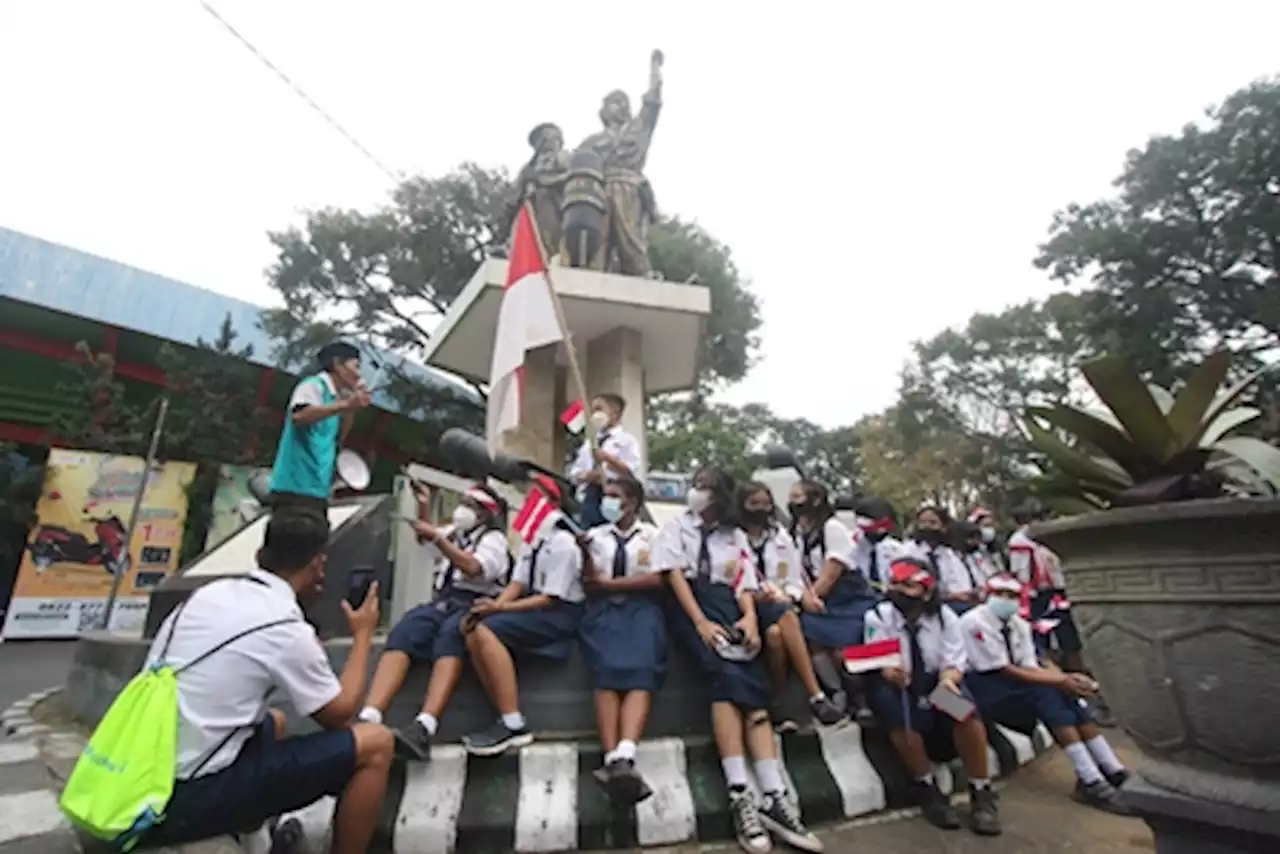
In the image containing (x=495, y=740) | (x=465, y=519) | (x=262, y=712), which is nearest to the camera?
(x=262, y=712)

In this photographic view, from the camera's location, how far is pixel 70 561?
39.4 ft

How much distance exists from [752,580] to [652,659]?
2.47 feet

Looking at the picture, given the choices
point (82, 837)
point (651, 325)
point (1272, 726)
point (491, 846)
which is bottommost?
point (491, 846)

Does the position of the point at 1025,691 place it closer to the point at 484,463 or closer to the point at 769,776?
the point at 769,776

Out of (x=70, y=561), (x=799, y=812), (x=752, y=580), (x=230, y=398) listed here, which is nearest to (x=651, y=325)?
(x=752, y=580)

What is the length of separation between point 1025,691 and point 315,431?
3.92m

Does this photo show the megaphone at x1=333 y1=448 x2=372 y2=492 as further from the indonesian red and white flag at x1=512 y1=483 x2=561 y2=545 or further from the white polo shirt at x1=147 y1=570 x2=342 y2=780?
the white polo shirt at x1=147 y1=570 x2=342 y2=780

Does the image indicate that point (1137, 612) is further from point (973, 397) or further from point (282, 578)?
point (973, 397)

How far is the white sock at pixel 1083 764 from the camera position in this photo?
11.2ft

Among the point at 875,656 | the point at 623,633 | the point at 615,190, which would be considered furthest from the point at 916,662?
the point at 615,190

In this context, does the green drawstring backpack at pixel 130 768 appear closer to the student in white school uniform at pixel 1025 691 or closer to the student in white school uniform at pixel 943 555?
the student in white school uniform at pixel 1025 691

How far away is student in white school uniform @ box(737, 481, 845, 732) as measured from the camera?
3.40m

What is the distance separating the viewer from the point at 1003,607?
3.67 metres

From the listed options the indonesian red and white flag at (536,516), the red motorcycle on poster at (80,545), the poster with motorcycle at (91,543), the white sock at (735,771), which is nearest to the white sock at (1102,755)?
the white sock at (735,771)
